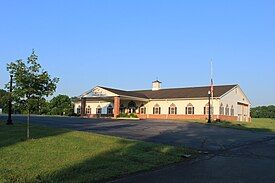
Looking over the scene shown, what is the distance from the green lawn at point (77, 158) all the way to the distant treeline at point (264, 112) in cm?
9644

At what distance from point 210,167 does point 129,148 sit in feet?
12.4

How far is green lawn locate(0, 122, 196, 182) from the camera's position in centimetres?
908

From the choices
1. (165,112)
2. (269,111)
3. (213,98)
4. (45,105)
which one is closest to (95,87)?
(165,112)

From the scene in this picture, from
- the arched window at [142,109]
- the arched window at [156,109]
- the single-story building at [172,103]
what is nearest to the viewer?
the single-story building at [172,103]

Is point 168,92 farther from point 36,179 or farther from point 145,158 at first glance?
point 36,179

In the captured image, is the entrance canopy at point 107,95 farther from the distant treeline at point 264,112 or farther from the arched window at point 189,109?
the distant treeline at point 264,112

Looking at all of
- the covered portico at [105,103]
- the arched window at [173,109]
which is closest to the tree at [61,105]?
the covered portico at [105,103]

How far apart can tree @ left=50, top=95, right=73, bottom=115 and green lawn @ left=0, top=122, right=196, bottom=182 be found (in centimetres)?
6012

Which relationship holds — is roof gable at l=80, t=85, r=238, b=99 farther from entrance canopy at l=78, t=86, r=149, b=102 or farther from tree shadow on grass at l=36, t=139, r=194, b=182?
tree shadow on grass at l=36, t=139, r=194, b=182

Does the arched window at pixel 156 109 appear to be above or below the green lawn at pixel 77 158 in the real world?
above

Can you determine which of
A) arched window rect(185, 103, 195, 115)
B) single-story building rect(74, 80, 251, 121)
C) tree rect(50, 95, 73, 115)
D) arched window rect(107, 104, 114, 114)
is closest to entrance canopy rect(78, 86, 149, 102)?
single-story building rect(74, 80, 251, 121)

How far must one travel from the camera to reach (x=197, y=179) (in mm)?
9648

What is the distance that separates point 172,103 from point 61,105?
31316mm

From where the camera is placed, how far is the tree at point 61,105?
76.6 meters
